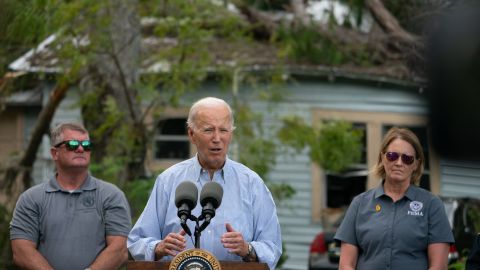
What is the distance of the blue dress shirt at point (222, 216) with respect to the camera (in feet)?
14.8

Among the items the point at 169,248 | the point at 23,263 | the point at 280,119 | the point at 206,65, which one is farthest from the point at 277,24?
the point at 169,248

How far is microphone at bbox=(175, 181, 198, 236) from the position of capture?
4051 mm

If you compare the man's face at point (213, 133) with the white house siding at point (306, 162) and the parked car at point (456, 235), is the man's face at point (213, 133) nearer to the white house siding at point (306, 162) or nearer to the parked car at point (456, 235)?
the parked car at point (456, 235)

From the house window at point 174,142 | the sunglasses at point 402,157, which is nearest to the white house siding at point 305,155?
the house window at point 174,142

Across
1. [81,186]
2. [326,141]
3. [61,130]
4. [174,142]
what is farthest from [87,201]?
[174,142]

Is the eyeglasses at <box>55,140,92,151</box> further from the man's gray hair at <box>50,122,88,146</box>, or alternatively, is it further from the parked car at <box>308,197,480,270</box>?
the parked car at <box>308,197,480,270</box>

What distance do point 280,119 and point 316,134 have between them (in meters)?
0.64

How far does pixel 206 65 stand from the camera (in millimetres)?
14156

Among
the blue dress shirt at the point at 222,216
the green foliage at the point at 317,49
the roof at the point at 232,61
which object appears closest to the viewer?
the blue dress shirt at the point at 222,216

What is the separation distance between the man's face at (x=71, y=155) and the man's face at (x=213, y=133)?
1.60m

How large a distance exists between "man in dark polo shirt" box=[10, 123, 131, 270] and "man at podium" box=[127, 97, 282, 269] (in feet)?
4.18

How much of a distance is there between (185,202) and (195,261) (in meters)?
0.25

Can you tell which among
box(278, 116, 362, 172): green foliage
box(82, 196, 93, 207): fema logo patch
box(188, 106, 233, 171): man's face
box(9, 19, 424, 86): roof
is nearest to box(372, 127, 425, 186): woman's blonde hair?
box(188, 106, 233, 171): man's face

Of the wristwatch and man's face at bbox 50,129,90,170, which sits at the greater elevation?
man's face at bbox 50,129,90,170
